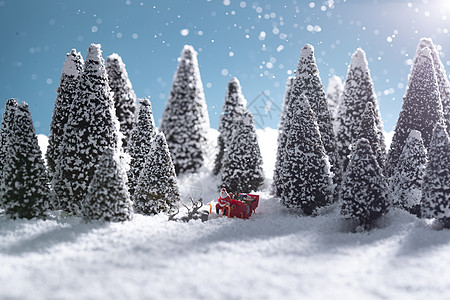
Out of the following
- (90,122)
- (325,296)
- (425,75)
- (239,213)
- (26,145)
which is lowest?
(325,296)

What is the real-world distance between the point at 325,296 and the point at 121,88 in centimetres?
2225

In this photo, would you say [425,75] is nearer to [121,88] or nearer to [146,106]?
[146,106]

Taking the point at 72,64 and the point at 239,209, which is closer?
the point at 239,209

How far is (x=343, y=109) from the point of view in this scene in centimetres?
2366

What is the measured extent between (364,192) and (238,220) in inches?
213

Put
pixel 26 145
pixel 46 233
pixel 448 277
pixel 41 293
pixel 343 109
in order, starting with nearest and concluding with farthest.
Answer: pixel 41 293
pixel 448 277
pixel 46 233
pixel 26 145
pixel 343 109

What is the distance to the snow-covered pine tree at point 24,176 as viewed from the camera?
13.9 metres

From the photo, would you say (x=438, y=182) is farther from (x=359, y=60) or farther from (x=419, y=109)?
(x=359, y=60)

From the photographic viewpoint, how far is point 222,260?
10.2 meters

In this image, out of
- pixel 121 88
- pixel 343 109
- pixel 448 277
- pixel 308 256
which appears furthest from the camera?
pixel 121 88

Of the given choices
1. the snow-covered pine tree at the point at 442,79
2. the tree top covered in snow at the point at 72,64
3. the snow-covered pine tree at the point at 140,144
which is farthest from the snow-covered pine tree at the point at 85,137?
the snow-covered pine tree at the point at 442,79

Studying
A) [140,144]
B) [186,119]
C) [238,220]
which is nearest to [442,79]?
[238,220]

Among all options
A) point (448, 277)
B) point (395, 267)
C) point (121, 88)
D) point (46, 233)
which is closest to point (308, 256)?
point (395, 267)

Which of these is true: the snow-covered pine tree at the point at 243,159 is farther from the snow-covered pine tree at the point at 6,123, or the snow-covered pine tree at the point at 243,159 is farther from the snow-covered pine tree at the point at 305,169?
the snow-covered pine tree at the point at 6,123
